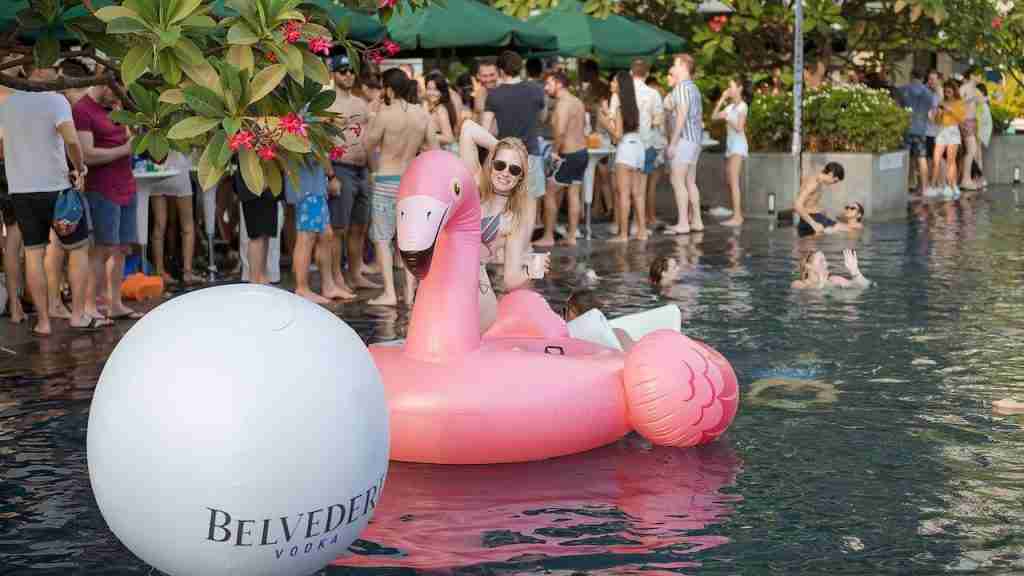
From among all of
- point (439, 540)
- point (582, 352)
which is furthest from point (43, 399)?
point (439, 540)

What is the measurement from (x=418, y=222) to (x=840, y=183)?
14.5 m

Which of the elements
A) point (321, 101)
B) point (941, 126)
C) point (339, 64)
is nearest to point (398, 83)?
point (339, 64)

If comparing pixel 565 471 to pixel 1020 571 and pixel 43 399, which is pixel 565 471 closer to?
pixel 1020 571

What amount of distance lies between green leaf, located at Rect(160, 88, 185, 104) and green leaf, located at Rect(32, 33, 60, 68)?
4.09 ft

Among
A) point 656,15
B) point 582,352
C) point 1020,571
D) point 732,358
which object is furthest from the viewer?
point 656,15

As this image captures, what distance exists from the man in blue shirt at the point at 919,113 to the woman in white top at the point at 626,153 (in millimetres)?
7442

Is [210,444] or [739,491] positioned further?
[739,491]

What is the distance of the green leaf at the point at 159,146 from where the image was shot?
20.7 ft

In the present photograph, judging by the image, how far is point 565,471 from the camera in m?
7.70

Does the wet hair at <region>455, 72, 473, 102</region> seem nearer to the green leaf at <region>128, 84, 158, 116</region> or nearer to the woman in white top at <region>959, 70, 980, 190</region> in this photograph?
the woman in white top at <region>959, 70, 980, 190</region>

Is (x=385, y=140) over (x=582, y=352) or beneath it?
over

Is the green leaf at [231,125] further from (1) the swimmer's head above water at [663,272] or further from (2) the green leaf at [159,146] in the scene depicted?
(1) the swimmer's head above water at [663,272]

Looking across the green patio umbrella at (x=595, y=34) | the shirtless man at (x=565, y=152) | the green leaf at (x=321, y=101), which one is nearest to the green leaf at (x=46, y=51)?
the green leaf at (x=321, y=101)

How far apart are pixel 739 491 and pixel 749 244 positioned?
36.5 ft
